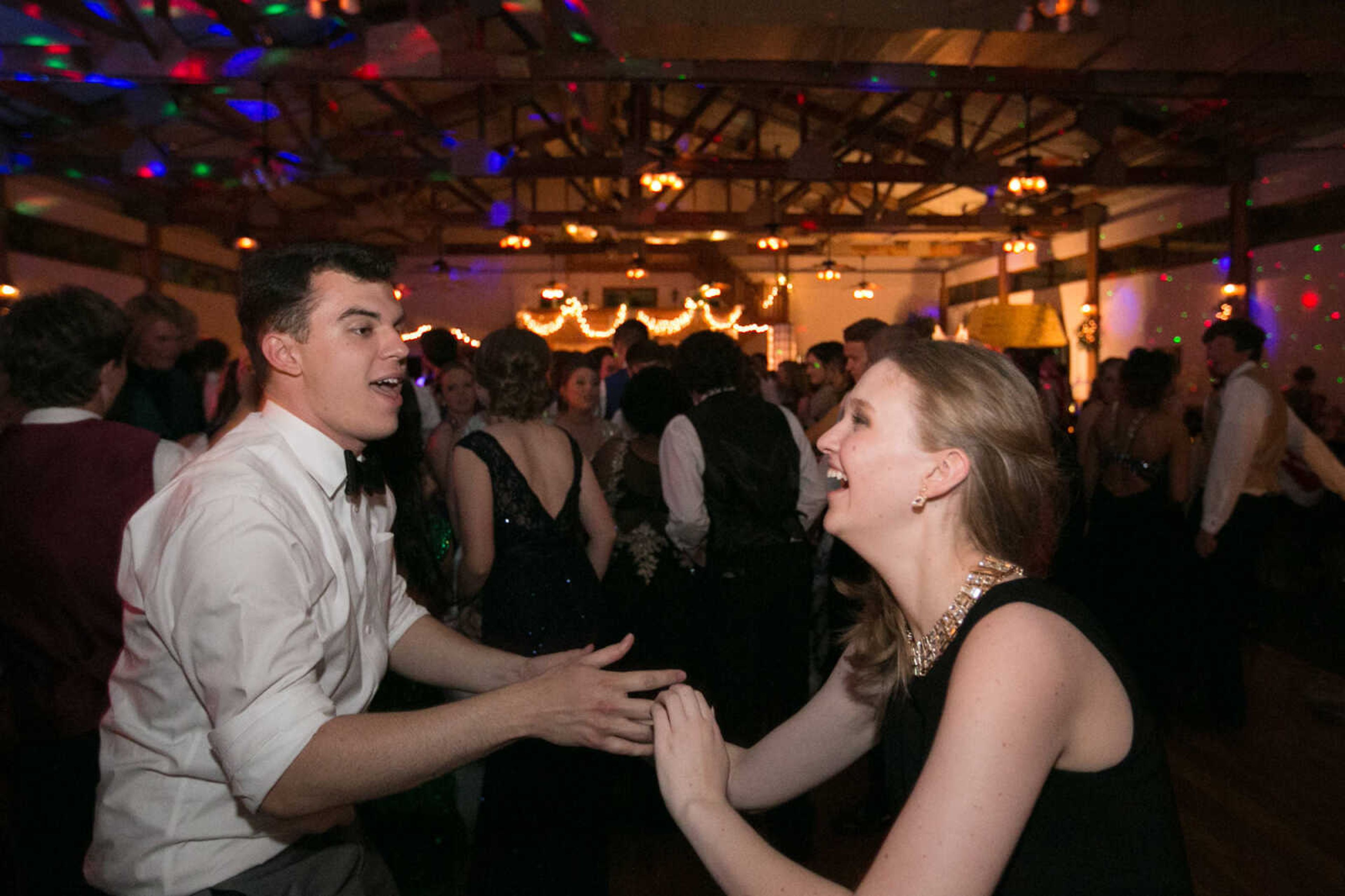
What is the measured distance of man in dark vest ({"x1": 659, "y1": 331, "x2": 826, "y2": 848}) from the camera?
2859 millimetres

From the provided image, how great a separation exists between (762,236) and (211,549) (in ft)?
47.2

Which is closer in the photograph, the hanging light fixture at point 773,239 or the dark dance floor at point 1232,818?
the dark dance floor at point 1232,818

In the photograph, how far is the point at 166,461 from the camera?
172cm

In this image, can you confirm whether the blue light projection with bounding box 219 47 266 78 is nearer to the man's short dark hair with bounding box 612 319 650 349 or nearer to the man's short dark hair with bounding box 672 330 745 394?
the man's short dark hair with bounding box 612 319 650 349

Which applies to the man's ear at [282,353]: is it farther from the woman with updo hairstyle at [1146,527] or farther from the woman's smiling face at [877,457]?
the woman with updo hairstyle at [1146,527]

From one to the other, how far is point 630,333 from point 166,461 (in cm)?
309

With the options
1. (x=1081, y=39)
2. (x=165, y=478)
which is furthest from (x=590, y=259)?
(x=165, y=478)

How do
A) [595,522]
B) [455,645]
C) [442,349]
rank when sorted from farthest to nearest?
[442,349], [595,522], [455,645]

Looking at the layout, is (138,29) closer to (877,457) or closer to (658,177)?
(658,177)

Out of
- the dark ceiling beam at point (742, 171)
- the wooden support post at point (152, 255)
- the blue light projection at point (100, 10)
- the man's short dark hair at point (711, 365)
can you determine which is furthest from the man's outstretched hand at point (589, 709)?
the wooden support post at point (152, 255)

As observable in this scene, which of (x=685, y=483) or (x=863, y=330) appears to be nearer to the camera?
(x=685, y=483)

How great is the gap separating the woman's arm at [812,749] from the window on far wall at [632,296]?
16.2 meters

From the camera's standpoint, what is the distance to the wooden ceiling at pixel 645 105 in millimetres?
5684

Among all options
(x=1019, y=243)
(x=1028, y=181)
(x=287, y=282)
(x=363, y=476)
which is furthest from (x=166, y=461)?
(x=1019, y=243)
